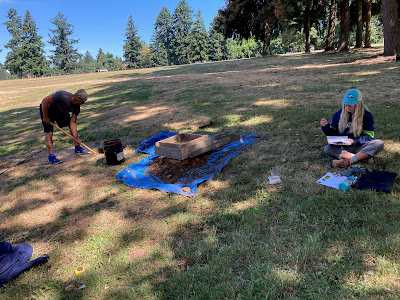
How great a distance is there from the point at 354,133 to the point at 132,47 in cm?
8007

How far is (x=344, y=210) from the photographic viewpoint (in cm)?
283

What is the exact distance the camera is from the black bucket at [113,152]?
188 inches

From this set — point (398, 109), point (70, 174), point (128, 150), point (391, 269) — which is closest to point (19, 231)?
point (70, 174)

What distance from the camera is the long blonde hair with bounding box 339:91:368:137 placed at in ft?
12.4

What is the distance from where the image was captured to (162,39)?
254 ft

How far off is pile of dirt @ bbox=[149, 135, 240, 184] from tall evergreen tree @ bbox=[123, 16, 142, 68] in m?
76.1

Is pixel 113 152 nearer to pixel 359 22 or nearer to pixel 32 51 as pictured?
pixel 359 22

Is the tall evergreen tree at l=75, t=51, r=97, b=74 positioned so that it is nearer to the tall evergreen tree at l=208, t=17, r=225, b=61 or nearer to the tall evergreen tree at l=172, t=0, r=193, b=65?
the tall evergreen tree at l=172, t=0, r=193, b=65

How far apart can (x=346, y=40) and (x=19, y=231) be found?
2410cm

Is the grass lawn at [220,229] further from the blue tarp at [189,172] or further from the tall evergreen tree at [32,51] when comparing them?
the tall evergreen tree at [32,51]

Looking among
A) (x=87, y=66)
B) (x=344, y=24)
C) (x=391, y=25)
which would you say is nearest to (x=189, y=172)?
(x=391, y=25)

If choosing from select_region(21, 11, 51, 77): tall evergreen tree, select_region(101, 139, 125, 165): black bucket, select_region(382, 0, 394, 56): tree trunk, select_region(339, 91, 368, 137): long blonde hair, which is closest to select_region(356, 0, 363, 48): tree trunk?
select_region(382, 0, 394, 56): tree trunk

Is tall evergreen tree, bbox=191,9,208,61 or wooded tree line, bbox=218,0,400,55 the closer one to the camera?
wooded tree line, bbox=218,0,400,55

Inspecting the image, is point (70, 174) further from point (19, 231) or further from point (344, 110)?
point (344, 110)
